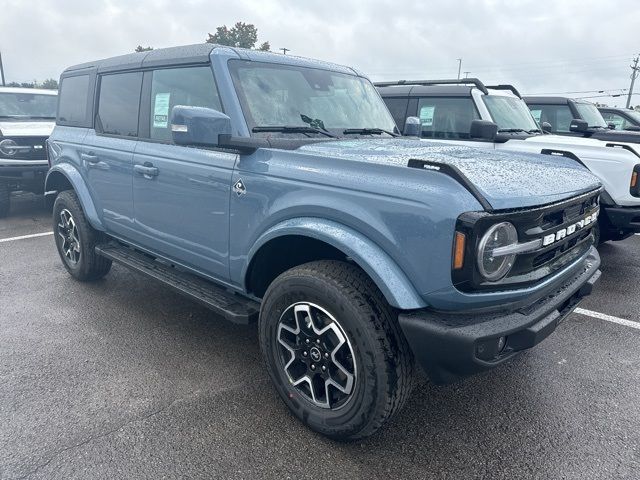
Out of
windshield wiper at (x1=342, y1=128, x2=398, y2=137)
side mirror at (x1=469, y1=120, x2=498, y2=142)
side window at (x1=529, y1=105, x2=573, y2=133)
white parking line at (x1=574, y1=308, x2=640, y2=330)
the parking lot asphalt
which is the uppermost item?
side window at (x1=529, y1=105, x2=573, y2=133)

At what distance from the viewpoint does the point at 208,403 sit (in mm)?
2758

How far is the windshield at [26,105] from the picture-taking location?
27.4ft

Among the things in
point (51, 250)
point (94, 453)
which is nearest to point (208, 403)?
point (94, 453)

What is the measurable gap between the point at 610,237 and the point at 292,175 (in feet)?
15.1

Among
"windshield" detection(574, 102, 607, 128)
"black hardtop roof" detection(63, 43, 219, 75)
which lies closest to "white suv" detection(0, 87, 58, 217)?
"black hardtop roof" detection(63, 43, 219, 75)

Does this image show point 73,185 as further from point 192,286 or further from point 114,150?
point 192,286

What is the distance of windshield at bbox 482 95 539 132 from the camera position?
21.2 ft

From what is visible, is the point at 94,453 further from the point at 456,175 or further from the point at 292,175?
the point at 456,175

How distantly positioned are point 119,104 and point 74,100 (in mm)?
1017

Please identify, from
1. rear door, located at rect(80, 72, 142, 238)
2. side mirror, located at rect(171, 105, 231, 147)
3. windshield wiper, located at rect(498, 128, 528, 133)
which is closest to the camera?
side mirror, located at rect(171, 105, 231, 147)

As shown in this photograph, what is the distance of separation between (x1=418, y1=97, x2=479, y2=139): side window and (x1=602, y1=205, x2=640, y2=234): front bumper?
2.10 metres

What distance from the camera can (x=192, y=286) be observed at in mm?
3250

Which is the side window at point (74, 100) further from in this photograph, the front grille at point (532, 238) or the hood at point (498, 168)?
the front grille at point (532, 238)

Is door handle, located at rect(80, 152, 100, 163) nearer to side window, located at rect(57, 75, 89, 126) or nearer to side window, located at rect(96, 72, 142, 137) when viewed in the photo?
side window, located at rect(96, 72, 142, 137)
